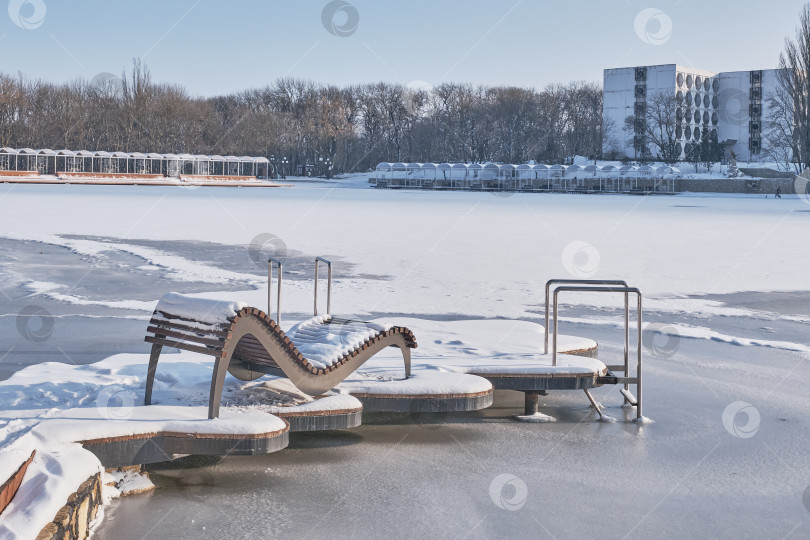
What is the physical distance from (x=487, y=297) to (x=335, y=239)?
10.9 meters

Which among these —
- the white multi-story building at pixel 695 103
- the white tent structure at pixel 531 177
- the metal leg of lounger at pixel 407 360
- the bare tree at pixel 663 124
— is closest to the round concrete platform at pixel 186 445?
the metal leg of lounger at pixel 407 360

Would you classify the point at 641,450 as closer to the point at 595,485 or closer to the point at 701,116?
the point at 595,485

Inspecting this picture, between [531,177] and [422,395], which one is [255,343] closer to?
[422,395]

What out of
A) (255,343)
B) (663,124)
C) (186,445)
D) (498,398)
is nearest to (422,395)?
(255,343)

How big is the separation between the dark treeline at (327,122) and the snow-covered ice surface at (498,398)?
273ft

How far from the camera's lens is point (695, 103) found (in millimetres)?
104750

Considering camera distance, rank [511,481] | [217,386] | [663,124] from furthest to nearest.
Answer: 1. [663,124]
2. [217,386]
3. [511,481]

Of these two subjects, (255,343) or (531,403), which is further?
(531,403)

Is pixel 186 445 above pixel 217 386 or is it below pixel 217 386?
below

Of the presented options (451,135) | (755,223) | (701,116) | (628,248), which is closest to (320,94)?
(451,135)

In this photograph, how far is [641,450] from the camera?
267 inches

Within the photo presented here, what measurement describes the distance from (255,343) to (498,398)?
8.09 ft

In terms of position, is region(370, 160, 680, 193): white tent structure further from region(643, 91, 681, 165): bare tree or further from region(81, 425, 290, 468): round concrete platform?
region(81, 425, 290, 468): round concrete platform

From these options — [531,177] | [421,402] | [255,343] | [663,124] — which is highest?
[663,124]
